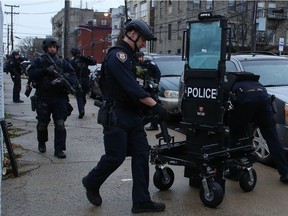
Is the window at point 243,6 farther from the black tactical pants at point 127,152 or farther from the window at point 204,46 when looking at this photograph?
the black tactical pants at point 127,152

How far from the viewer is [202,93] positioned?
15.7ft

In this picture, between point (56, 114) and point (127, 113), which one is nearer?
point (127, 113)

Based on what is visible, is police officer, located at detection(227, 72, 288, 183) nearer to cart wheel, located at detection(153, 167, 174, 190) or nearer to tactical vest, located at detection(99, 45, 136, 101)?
cart wheel, located at detection(153, 167, 174, 190)

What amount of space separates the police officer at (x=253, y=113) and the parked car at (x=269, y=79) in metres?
0.84

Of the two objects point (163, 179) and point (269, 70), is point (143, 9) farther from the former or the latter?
point (163, 179)

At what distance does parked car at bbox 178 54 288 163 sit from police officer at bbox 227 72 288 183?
0.84 meters

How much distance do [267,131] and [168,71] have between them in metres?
6.33

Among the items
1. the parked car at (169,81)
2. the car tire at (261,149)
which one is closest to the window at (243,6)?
the parked car at (169,81)

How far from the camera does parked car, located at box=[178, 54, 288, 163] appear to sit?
6.20 m

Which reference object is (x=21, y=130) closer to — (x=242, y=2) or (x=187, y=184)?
(x=187, y=184)

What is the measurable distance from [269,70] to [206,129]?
10.4ft

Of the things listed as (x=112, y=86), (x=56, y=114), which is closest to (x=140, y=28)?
(x=112, y=86)

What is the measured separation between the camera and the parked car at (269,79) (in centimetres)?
620

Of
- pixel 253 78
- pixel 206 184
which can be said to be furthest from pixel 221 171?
pixel 253 78
